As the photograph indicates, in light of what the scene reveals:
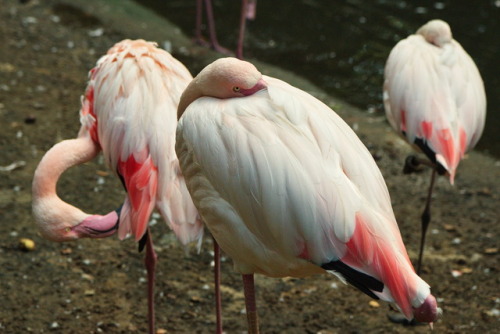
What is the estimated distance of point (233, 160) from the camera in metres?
2.69

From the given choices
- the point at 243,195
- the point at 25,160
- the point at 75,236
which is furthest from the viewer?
the point at 25,160

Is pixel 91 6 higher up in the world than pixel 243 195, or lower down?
lower down

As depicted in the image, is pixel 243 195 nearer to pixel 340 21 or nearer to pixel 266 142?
pixel 266 142

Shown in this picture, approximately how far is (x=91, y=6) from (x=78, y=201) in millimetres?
4121

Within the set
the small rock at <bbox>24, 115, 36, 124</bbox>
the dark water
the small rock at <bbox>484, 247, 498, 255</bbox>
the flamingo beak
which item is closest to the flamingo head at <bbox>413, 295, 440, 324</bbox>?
the flamingo beak

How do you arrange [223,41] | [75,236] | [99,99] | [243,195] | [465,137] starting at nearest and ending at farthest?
[243,195], [75,236], [99,99], [465,137], [223,41]

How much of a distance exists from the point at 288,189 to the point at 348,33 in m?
5.93

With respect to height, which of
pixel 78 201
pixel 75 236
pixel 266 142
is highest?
pixel 266 142

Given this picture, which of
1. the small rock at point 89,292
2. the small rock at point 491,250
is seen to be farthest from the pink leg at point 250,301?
the small rock at point 491,250

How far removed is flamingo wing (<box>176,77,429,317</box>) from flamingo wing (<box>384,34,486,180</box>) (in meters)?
1.40

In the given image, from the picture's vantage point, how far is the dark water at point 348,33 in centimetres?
723

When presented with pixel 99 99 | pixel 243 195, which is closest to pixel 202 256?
pixel 99 99

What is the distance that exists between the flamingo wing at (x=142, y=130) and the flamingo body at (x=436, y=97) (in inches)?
52.1

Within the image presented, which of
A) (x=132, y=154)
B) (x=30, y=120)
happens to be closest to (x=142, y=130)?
(x=132, y=154)
